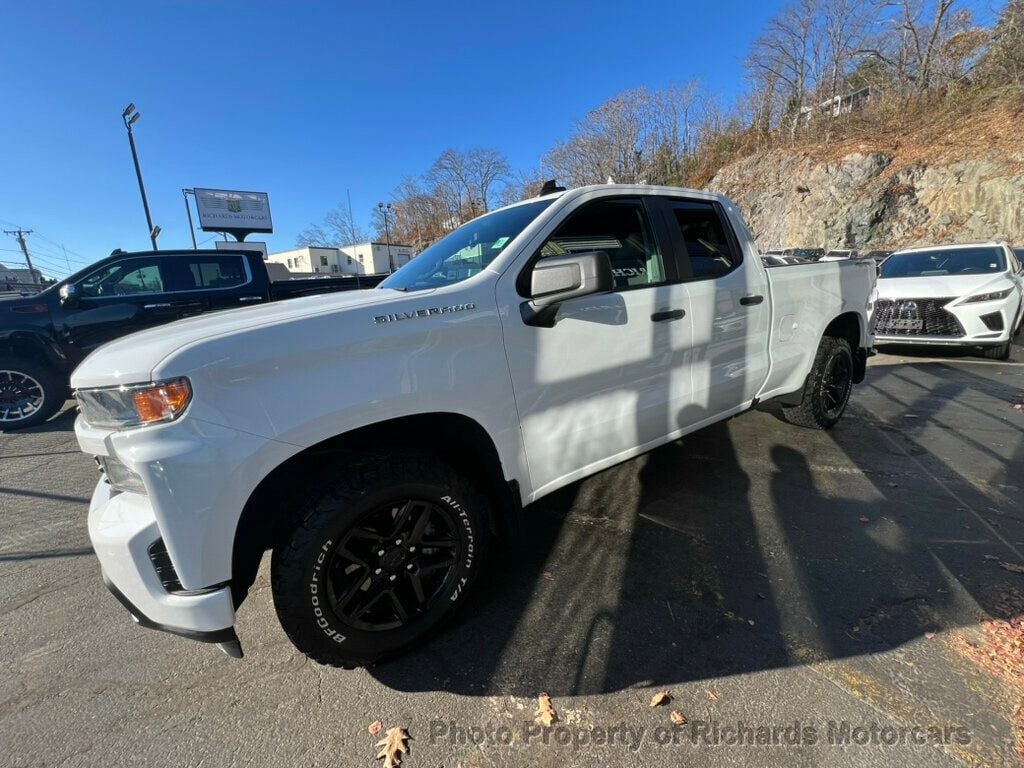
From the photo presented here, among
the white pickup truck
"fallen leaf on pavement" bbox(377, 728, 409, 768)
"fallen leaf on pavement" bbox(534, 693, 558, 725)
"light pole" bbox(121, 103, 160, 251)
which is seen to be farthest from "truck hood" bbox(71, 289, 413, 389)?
"light pole" bbox(121, 103, 160, 251)

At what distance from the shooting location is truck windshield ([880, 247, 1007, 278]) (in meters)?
6.94

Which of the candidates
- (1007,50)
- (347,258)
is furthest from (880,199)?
(347,258)

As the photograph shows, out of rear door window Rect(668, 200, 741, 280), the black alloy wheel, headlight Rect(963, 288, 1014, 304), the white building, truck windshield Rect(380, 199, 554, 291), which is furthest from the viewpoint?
the white building

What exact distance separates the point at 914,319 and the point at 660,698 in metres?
7.51

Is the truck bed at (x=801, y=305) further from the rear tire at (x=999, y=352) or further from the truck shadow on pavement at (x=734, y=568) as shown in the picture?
the rear tire at (x=999, y=352)

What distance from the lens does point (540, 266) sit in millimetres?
1929

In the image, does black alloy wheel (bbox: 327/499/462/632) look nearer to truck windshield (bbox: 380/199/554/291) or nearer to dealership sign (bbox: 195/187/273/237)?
truck windshield (bbox: 380/199/554/291)

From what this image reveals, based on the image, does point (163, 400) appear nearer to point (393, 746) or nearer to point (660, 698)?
point (393, 746)

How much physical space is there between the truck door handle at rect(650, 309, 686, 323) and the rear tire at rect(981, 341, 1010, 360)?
682 cm

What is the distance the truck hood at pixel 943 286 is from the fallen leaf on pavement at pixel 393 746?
8295mm

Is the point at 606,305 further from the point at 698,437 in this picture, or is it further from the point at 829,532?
the point at 698,437

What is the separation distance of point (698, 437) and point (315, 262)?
→ 71.9 m

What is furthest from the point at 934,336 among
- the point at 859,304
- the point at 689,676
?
the point at 689,676

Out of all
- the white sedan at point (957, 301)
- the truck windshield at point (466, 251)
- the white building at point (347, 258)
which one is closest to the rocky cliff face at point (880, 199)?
the white sedan at point (957, 301)
